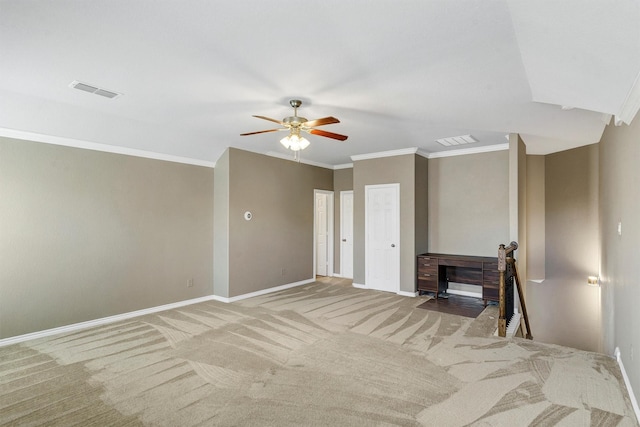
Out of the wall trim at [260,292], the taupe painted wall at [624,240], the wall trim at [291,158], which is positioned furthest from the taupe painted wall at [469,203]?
the wall trim at [260,292]

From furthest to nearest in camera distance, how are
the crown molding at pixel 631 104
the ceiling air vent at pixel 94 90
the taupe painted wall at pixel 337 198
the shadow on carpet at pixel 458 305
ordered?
the taupe painted wall at pixel 337 198 < the shadow on carpet at pixel 458 305 < the ceiling air vent at pixel 94 90 < the crown molding at pixel 631 104

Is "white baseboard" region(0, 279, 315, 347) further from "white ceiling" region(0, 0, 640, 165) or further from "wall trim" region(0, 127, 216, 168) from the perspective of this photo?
"white ceiling" region(0, 0, 640, 165)

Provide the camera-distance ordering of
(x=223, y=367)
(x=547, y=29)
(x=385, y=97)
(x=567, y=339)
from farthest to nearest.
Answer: (x=567, y=339) → (x=385, y=97) → (x=223, y=367) → (x=547, y=29)

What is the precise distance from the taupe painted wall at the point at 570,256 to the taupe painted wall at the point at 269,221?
4.61 meters

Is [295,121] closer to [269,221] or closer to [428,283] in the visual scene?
[269,221]

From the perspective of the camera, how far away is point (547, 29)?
2047 mm

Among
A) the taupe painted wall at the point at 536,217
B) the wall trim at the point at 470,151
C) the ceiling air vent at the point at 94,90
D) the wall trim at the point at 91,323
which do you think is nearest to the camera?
the ceiling air vent at the point at 94,90

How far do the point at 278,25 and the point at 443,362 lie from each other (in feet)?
10.9

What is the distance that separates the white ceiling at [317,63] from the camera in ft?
6.70

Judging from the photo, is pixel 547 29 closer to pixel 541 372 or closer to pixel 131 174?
pixel 541 372

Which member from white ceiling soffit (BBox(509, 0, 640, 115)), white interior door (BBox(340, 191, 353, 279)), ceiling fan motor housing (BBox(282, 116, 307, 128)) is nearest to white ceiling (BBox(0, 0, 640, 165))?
white ceiling soffit (BBox(509, 0, 640, 115))

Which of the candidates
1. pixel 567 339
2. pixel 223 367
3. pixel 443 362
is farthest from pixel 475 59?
pixel 567 339

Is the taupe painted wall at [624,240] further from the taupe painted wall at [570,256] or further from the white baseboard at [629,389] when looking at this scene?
the taupe painted wall at [570,256]

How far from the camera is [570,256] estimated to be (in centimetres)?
621
